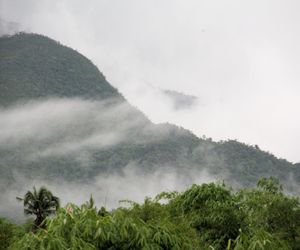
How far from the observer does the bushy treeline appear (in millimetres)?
9625

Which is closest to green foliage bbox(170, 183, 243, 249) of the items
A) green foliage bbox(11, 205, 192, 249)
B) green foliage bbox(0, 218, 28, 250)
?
green foliage bbox(11, 205, 192, 249)

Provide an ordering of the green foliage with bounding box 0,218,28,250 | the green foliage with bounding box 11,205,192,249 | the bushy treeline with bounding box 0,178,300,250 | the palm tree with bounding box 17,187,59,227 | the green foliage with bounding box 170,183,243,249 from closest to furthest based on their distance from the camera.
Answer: the green foliage with bounding box 11,205,192,249 < the bushy treeline with bounding box 0,178,300,250 < the green foliage with bounding box 170,183,243,249 < the green foliage with bounding box 0,218,28,250 < the palm tree with bounding box 17,187,59,227

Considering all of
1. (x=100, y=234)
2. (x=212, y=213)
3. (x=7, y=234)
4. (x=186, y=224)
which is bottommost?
(x=7, y=234)

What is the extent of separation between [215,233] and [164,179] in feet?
566

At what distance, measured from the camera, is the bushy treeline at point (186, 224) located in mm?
9625

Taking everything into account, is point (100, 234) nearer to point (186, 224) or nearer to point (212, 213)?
point (186, 224)

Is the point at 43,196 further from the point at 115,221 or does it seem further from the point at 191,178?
the point at 191,178

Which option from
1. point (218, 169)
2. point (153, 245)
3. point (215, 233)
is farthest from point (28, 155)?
point (153, 245)

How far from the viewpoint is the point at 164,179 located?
7618 inches

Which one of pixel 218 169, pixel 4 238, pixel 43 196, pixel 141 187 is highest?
pixel 218 169

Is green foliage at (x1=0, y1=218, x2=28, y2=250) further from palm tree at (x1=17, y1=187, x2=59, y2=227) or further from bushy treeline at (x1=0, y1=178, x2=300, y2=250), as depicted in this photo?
palm tree at (x1=17, y1=187, x2=59, y2=227)

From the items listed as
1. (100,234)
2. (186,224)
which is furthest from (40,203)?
(100,234)

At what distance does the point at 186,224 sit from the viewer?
17.6 meters

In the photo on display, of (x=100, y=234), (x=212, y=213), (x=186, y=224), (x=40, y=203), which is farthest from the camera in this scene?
(x=40, y=203)
